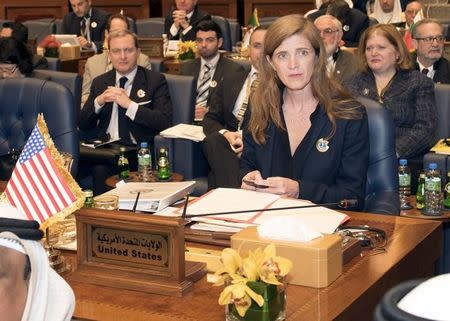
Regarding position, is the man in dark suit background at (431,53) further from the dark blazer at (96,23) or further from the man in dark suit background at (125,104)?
the dark blazer at (96,23)

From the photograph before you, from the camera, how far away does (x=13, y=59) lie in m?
6.30

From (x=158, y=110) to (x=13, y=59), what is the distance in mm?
1133

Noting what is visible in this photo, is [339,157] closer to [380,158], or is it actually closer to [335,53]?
[380,158]

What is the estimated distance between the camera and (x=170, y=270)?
235cm

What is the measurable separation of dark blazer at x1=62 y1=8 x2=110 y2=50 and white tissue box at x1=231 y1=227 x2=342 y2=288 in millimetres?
8519

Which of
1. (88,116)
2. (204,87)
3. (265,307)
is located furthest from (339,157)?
(204,87)

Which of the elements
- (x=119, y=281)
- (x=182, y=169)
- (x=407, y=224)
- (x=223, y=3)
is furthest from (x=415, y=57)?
(x=223, y=3)

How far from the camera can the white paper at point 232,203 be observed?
2848 millimetres

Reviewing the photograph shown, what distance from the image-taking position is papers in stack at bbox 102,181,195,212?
303 centimetres

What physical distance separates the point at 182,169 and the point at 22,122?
117cm

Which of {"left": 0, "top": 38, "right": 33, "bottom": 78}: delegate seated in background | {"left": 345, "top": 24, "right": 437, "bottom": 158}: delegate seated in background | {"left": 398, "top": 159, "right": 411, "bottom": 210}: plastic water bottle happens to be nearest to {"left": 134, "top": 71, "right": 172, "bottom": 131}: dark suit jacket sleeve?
{"left": 0, "top": 38, "right": 33, "bottom": 78}: delegate seated in background

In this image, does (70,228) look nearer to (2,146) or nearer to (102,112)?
(2,146)

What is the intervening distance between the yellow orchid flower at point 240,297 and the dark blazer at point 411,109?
332 centimetres

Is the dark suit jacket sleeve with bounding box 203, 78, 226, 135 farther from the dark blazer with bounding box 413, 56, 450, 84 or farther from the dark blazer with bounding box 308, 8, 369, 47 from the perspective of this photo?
the dark blazer with bounding box 308, 8, 369, 47
